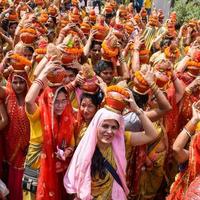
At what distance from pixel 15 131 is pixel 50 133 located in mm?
741

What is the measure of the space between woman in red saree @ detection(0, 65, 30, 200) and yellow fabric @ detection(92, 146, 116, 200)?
1.06 m

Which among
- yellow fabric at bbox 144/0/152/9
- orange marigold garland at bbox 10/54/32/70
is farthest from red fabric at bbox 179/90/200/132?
yellow fabric at bbox 144/0/152/9

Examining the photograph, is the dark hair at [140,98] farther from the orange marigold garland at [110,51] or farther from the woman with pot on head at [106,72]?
the orange marigold garland at [110,51]

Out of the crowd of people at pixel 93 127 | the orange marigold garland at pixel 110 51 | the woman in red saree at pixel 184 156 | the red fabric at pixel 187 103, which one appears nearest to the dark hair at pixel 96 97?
the crowd of people at pixel 93 127

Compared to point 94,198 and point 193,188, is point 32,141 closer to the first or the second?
point 94,198

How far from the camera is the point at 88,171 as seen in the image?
3.42m

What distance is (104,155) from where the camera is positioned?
3.52 m

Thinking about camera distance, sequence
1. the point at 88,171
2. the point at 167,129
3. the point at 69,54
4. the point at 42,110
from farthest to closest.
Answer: the point at 167,129 → the point at 69,54 → the point at 42,110 → the point at 88,171

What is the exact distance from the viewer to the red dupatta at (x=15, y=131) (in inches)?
166

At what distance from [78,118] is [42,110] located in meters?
0.41

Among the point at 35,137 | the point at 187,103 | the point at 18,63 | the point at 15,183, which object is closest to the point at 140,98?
the point at 35,137

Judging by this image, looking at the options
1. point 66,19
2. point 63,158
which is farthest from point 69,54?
point 66,19

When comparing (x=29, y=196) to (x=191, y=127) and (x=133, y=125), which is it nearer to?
(x=133, y=125)

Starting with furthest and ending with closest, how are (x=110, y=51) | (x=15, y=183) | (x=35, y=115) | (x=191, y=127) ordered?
(x=110, y=51) < (x=15, y=183) < (x=35, y=115) < (x=191, y=127)
